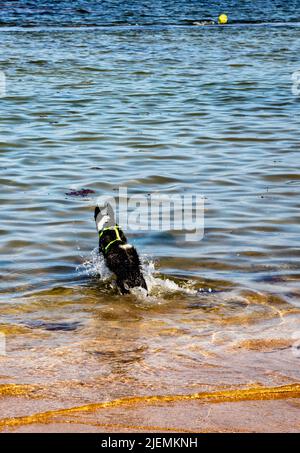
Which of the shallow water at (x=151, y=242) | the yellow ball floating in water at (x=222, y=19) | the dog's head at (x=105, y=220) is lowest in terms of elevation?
the shallow water at (x=151, y=242)

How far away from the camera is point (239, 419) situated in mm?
4199

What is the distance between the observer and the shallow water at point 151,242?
16.3 feet

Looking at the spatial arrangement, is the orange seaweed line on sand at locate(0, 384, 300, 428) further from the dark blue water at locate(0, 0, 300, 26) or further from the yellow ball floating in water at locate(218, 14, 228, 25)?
the yellow ball floating in water at locate(218, 14, 228, 25)

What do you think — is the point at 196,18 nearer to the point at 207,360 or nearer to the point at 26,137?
the point at 26,137

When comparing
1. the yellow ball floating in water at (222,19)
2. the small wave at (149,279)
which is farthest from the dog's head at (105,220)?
the yellow ball floating in water at (222,19)

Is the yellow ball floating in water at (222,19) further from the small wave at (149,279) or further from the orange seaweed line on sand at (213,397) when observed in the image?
the orange seaweed line on sand at (213,397)

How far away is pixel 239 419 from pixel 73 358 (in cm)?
137

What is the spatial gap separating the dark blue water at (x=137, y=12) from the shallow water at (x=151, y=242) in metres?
14.5

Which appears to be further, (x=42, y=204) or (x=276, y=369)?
(x=42, y=204)

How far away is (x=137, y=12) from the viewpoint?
34969mm

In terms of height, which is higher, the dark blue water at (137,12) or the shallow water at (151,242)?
the dark blue water at (137,12)

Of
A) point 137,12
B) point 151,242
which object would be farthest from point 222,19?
point 151,242

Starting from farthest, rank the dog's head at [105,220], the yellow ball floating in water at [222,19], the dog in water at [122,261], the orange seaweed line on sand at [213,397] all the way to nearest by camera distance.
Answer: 1. the yellow ball floating in water at [222,19]
2. the dog's head at [105,220]
3. the dog in water at [122,261]
4. the orange seaweed line on sand at [213,397]
